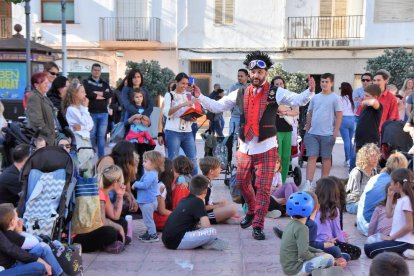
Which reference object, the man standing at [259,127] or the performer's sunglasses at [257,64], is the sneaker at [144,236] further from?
the performer's sunglasses at [257,64]

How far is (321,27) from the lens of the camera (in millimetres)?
27547

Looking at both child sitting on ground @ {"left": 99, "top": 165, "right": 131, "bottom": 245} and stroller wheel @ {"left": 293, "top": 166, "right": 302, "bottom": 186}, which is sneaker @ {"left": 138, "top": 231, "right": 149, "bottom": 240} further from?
stroller wheel @ {"left": 293, "top": 166, "right": 302, "bottom": 186}

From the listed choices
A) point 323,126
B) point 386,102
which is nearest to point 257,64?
point 323,126

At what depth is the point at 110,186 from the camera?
22.5 feet

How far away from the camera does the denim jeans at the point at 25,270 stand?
5.12m

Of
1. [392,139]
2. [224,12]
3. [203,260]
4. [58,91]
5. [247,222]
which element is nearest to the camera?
[203,260]

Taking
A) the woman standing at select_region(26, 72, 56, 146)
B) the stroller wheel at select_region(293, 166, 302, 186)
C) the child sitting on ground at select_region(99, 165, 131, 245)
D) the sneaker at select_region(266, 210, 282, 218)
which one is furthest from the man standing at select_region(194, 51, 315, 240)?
the stroller wheel at select_region(293, 166, 302, 186)

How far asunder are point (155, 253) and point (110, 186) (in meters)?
0.84

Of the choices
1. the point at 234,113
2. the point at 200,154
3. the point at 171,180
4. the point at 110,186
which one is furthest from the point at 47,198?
the point at 200,154

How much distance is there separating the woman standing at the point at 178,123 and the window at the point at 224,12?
18.7 m

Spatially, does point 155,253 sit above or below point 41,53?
below

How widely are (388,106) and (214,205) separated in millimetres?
3509

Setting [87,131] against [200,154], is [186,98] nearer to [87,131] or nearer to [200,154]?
[87,131]

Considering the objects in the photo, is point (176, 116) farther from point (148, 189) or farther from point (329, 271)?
point (329, 271)
